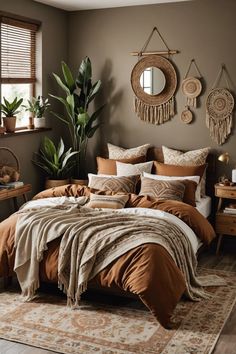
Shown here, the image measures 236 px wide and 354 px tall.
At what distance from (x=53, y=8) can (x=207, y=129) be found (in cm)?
242

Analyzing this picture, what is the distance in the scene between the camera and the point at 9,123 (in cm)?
572

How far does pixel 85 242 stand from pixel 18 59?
9.05 ft

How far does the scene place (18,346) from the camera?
11.6 feet

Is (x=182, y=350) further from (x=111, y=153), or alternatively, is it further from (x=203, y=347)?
(x=111, y=153)

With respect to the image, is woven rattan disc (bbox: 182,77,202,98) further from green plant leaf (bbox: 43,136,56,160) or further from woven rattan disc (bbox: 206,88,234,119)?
green plant leaf (bbox: 43,136,56,160)

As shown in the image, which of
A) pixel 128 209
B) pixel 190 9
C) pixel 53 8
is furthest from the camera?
pixel 53 8

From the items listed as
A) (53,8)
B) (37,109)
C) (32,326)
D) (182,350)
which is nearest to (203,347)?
(182,350)

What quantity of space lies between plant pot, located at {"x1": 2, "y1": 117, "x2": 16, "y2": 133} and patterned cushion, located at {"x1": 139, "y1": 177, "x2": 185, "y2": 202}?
1.60m

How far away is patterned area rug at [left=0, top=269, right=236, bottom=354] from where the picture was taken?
354 centimetres

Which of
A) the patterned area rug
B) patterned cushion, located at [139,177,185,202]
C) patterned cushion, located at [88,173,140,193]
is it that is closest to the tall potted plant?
patterned cushion, located at [88,173,140,193]

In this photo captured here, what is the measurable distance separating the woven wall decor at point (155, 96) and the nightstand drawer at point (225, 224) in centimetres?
142

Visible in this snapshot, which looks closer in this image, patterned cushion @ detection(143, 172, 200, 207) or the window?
Answer: patterned cushion @ detection(143, 172, 200, 207)

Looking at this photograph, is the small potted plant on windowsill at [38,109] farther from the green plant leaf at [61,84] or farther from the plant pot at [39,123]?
the green plant leaf at [61,84]

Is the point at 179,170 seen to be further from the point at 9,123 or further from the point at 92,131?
the point at 9,123
